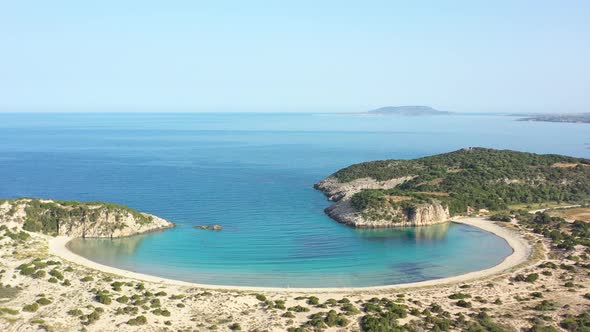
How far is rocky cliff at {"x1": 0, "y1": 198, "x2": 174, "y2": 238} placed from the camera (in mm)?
73562

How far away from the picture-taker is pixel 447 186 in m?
105

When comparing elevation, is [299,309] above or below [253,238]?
above

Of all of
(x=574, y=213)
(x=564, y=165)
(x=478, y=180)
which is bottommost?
(x=574, y=213)

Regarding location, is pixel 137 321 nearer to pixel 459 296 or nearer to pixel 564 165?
pixel 459 296

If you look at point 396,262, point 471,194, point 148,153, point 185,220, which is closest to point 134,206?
point 185,220

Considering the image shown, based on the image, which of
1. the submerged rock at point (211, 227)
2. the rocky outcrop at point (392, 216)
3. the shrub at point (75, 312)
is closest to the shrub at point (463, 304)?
the rocky outcrop at point (392, 216)

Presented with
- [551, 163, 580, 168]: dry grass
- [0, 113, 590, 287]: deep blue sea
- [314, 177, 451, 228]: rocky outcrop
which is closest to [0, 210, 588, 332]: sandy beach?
[0, 113, 590, 287]: deep blue sea

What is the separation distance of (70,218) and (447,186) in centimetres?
7161

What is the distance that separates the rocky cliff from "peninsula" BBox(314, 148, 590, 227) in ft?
116

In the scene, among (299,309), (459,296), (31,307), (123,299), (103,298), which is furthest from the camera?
(459,296)

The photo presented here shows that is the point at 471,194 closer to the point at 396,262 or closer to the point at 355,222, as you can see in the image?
the point at 355,222

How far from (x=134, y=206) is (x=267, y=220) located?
27.3 m

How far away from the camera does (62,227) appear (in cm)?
7419

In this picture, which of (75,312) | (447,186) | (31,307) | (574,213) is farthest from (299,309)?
(574,213)
